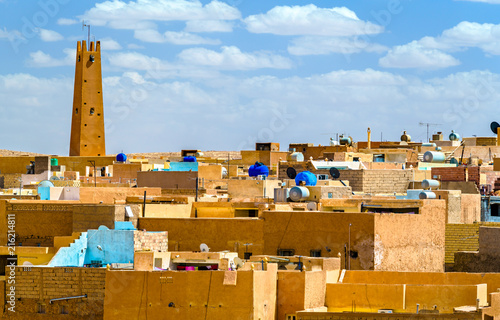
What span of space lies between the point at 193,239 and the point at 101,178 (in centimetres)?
1935

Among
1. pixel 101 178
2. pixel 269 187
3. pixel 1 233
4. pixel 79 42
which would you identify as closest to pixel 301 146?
pixel 79 42

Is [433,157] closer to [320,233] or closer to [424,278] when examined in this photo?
[320,233]

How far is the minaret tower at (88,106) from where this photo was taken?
59156 mm

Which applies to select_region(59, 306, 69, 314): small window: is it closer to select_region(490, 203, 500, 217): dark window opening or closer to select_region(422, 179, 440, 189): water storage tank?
select_region(490, 203, 500, 217): dark window opening

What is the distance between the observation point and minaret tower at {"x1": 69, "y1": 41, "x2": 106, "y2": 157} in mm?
59156

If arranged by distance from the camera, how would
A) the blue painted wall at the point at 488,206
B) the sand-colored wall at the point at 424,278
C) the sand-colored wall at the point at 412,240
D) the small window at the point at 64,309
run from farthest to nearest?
the blue painted wall at the point at 488,206, the sand-colored wall at the point at 412,240, the sand-colored wall at the point at 424,278, the small window at the point at 64,309

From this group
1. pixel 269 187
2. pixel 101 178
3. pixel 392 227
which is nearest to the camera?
pixel 392 227

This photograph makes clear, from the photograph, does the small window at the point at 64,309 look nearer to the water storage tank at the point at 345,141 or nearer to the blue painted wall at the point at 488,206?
the blue painted wall at the point at 488,206

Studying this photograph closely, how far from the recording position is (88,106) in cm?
5959

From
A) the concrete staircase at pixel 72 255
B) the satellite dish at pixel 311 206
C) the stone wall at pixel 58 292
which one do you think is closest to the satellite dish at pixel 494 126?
the satellite dish at pixel 311 206

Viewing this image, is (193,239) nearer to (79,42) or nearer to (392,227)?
(392,227)

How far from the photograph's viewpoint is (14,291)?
895 inches

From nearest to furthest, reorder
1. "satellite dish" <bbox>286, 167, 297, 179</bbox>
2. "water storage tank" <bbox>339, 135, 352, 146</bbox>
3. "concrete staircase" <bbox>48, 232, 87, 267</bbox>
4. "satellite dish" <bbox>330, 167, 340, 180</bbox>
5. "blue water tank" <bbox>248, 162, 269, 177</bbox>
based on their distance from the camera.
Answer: "concrete staircase" <bbox>48, 232, 87, 267</bbox> → "satellite dish" <bbox>330, 167, 340, 180</bbox> → "satellite dish" <bbox>286, 167, 297, 179</bbox> → "blue water tank" <bbox>248, 162, 269, 177</bbox> → "water storage tank" <bbox>339, 135, 352, 146</bbox>

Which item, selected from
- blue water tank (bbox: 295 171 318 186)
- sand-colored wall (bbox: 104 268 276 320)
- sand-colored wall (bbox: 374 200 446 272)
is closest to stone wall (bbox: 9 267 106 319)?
sand-colored wall (bbox: 104 268 276 320)
